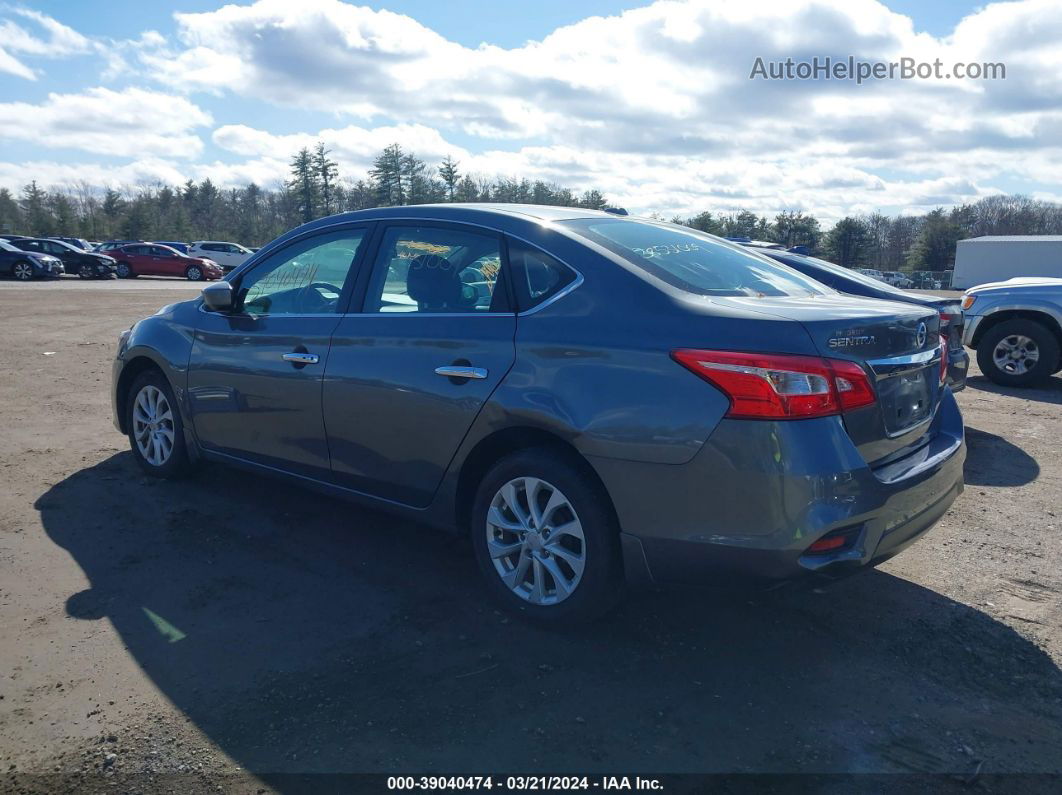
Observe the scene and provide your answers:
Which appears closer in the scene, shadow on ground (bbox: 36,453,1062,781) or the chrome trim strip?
shadow on ground (bbox: 36,453,1062,781)

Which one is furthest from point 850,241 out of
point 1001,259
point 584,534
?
point 584,534

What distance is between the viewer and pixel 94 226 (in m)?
73.5

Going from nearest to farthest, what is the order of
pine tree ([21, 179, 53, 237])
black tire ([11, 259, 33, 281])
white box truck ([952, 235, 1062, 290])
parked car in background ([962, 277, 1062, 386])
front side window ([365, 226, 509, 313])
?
front side window ([365, 226, 509, 313])
parked car in background ([962, 277, 1062, 386])
black tire ([11, 259, 33, 281])
white box truck ([952, 235, 1062, 290])
pine tree ([21, 179, 53, 237])

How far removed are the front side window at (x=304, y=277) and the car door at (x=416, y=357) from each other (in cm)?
22

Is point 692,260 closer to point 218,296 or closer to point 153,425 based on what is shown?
point 218,296

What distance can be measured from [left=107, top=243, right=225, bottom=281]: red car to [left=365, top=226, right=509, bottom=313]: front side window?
37534 mm

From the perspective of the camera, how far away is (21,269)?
107 feet

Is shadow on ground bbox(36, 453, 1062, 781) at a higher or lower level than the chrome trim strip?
lower

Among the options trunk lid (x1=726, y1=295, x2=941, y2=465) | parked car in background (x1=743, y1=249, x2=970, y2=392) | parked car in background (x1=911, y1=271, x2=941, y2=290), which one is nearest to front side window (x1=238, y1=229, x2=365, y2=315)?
trunk lid (x1=726, y1=295, x2=941, y2=465)

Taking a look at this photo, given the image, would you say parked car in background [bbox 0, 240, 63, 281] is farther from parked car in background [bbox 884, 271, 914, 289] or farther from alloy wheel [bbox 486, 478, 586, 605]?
alloy wheel [bbox 486, 478, 586, 605]

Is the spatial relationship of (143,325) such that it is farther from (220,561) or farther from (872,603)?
(872,603)

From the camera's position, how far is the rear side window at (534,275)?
11.8 ft

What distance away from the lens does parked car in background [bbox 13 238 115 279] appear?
36.0 meters

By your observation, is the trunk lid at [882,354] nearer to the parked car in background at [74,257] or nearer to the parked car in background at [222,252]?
the parked car in background at [74,257]
